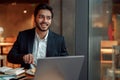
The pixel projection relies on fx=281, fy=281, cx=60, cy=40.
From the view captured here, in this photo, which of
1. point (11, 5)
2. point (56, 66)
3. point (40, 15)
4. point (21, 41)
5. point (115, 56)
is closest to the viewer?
point (56, 66)

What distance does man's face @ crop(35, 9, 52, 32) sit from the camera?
2.66 m

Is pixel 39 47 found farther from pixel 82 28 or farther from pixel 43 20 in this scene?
pixel 82 28

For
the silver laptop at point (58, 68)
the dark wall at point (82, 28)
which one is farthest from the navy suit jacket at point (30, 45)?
the silver laptop at point (58, 68)

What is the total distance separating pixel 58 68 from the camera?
5.79ft

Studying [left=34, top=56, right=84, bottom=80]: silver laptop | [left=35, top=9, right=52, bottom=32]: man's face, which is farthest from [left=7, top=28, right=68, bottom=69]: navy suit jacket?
[left=34, top=56, right=84, bottom=80]: silver laptop

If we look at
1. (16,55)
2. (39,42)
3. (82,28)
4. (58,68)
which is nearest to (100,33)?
(82,28)

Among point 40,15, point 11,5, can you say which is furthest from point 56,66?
point 11,5

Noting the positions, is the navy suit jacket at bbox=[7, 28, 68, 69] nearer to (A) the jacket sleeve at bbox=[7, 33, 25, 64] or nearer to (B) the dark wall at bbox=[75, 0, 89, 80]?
(A) the jacket sleeve at bbox=[7, 33, 25, 64]

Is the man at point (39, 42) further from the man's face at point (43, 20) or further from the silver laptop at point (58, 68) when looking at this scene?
the silver laptop at point (58, 68)

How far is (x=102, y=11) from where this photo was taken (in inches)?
139

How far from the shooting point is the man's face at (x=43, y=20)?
266 centimetres

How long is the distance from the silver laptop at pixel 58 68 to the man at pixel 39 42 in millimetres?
916

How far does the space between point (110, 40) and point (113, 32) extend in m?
0.11

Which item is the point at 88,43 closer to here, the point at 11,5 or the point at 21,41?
the point at 21,41
